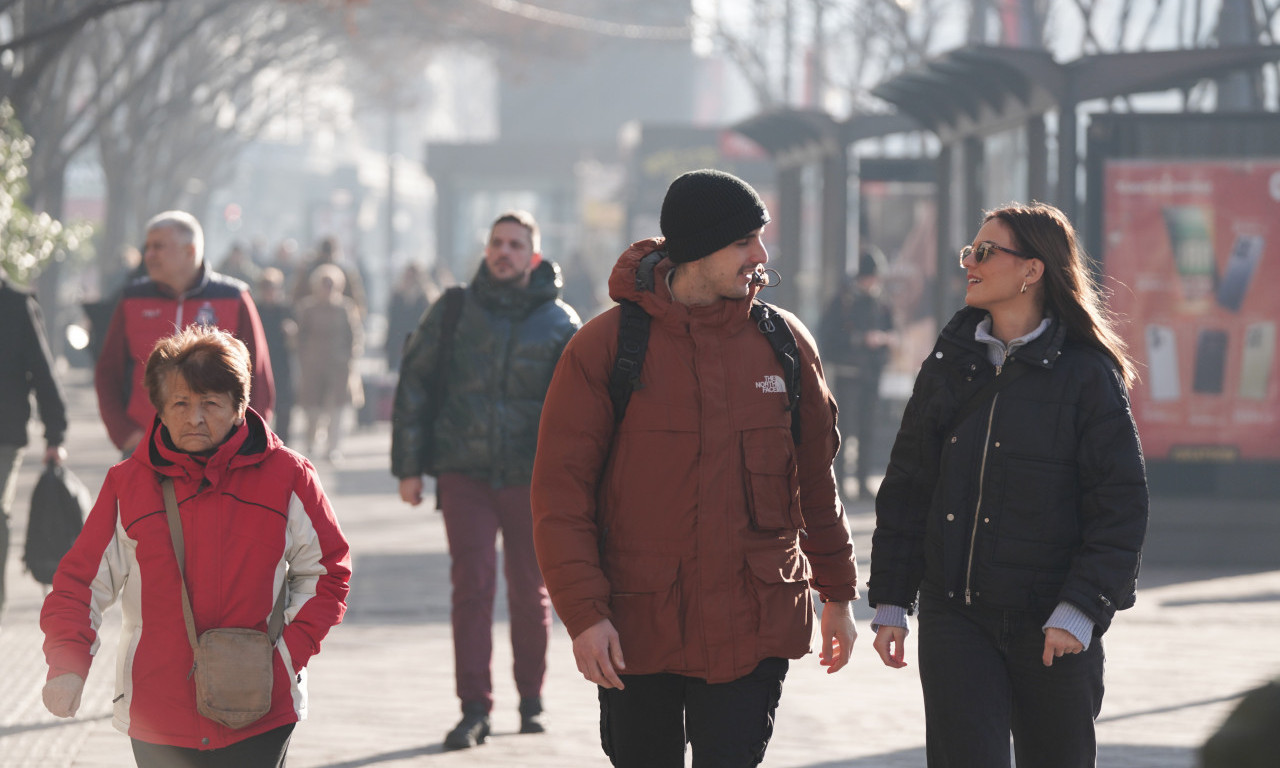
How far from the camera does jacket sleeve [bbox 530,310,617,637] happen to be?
12.4 feet

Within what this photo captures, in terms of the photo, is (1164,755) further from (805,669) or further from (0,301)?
(0,301)

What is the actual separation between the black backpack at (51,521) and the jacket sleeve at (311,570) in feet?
11.4

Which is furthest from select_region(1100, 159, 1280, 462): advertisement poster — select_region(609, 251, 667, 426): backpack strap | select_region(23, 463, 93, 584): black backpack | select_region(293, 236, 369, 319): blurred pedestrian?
select_region(293, 236, 369, 319): blurred pedestrian

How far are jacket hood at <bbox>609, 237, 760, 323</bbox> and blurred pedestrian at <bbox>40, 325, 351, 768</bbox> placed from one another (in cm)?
78

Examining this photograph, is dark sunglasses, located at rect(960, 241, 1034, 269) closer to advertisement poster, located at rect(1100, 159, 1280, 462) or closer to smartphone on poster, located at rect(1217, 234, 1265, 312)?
advertisement poster, located at rect(1100, 159, 1280, 462)

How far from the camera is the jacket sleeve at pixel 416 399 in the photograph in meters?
6.46

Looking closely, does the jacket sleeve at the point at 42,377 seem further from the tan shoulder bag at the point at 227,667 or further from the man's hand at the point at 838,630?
the man's hand at the point at 838,630

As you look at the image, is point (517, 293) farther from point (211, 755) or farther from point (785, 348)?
point (211, 755)

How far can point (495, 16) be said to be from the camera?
29703mm

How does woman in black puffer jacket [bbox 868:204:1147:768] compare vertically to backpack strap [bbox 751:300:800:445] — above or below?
below

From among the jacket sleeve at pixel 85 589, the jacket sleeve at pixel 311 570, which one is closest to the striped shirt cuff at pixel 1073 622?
the jacket sleeve at pixel 311 570

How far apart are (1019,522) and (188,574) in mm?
1736

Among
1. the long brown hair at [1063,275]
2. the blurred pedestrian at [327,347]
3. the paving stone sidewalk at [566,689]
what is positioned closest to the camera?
the long brown hair at [1063,275]

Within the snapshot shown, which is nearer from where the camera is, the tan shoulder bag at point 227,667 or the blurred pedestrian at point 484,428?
the tan shoulder bag at point 227,667
